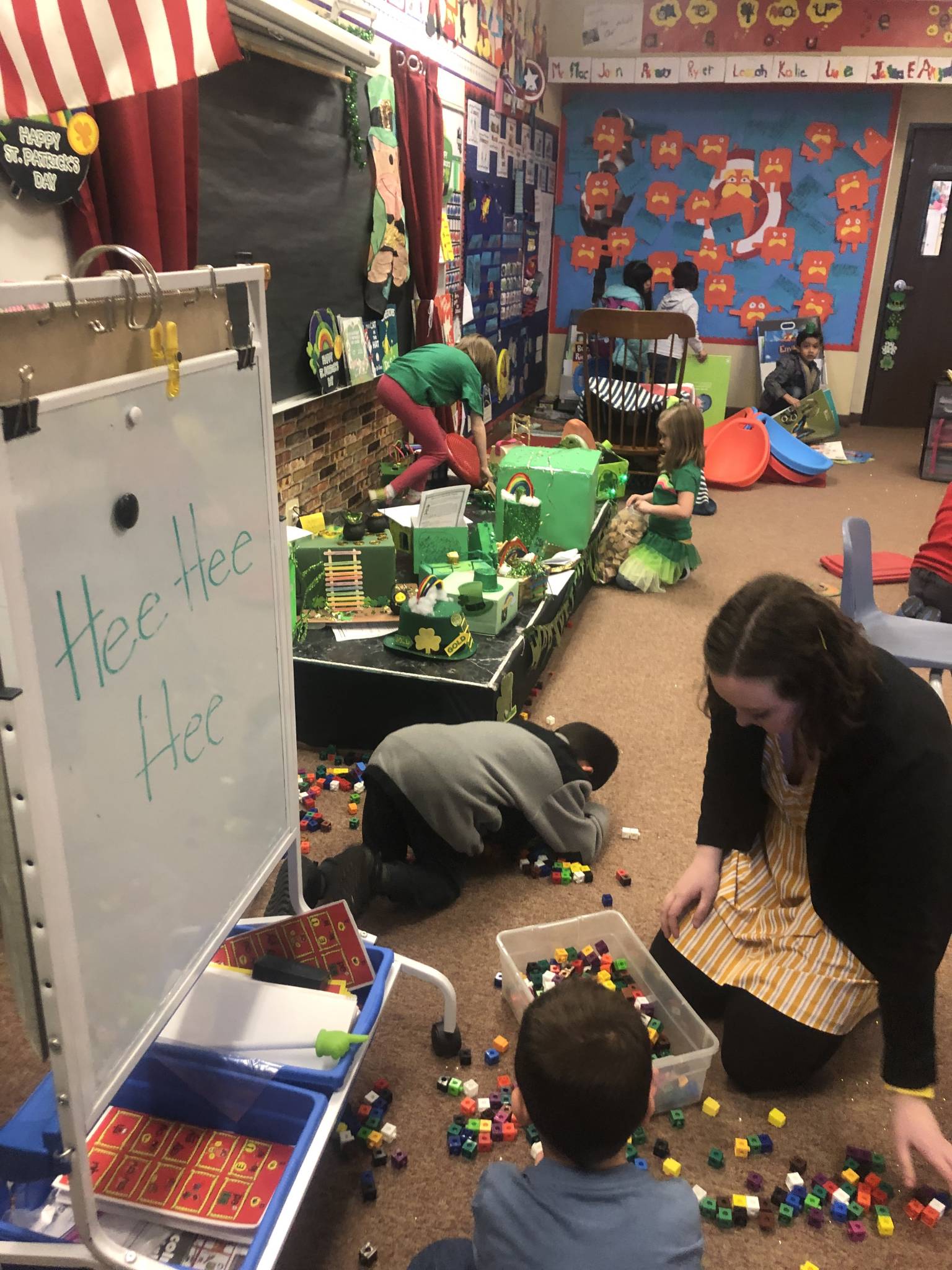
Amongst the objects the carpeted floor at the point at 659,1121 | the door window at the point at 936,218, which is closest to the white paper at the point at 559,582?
the carpeted floor at the point at 659,1121

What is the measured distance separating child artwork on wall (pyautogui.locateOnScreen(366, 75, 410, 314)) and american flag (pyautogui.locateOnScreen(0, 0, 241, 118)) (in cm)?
165

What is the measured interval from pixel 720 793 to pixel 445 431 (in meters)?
2.91

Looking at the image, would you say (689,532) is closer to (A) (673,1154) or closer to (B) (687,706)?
(B) (687,706)

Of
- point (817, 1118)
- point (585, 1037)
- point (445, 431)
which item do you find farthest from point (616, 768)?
point (445, 431)

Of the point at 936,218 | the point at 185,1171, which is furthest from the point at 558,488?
the point at 936,218

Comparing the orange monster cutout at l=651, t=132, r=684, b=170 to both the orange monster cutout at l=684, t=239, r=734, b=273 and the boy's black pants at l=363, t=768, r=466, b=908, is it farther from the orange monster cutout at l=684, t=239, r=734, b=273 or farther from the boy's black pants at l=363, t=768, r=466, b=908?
the boy's black pants at l=363, t=768, r=466, b=908

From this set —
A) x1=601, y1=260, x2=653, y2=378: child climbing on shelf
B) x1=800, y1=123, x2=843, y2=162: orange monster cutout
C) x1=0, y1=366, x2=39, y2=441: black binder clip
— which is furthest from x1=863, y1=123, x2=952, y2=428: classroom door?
x1=0, y1=366, x2=39, y2=441: black binder clip

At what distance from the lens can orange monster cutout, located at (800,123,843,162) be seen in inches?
242

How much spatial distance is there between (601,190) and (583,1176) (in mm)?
6780

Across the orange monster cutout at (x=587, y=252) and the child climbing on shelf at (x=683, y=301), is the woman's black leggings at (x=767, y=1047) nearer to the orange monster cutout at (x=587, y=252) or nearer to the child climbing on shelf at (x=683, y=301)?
the child climbing on shelf at (x=683, y=301)

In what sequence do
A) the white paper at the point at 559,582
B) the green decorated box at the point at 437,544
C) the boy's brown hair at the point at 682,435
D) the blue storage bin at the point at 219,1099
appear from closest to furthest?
the blue storage bin at the point at 219,1099, the green decorated box at the point at 437,544, the white paper at the point at 559,582, the boy's brown hair at the point at 682,435

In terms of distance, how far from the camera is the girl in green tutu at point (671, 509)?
345 cm

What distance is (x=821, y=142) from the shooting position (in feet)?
20.2

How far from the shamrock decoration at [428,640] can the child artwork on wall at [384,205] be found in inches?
66.2
